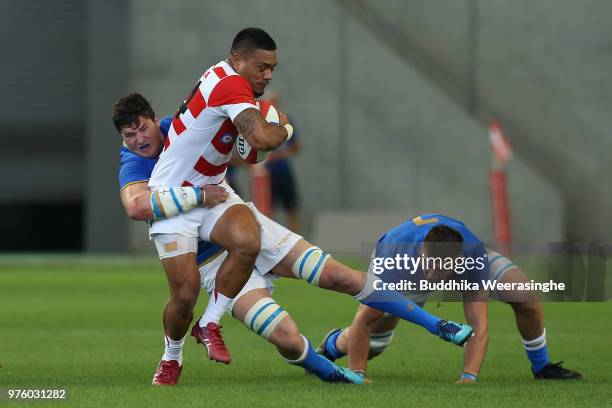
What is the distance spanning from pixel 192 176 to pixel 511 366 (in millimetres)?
2456

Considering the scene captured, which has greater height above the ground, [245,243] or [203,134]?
[203,134]

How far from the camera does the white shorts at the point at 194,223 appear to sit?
756cm

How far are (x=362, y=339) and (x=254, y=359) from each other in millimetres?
1505

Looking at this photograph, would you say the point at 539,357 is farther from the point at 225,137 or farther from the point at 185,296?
the point at 225,137

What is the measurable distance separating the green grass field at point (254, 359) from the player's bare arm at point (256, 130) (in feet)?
4.19

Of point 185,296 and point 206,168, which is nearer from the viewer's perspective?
point 185,296

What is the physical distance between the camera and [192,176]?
7.72 m

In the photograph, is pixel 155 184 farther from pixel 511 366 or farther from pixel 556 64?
pixel 556 64

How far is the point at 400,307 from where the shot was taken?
7434 millimetres

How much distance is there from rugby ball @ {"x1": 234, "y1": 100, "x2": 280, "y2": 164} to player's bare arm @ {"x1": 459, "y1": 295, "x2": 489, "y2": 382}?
138cm

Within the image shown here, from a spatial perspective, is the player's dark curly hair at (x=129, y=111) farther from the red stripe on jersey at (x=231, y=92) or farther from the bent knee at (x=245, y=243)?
the bent knee at (x=245, y=243)

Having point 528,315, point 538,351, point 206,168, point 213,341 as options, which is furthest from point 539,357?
point 206,168

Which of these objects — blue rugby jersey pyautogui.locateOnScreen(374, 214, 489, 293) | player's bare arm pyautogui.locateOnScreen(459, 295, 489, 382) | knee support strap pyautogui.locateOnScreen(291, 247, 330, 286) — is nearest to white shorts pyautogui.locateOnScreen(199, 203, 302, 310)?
knee support strap pyautogui.locateOnScreen(291, 247, 330, 286)

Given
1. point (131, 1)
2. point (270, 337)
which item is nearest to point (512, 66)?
point (131, 1)
